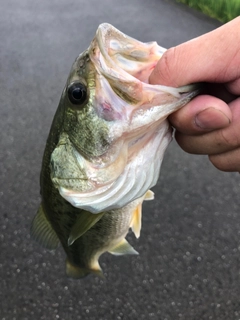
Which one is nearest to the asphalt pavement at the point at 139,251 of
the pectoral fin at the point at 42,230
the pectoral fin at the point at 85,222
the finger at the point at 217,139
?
the pectoral fin at the point at 42,230

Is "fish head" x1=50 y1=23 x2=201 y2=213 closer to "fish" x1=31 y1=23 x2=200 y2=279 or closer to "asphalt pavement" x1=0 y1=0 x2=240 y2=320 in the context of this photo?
"fish" x1=31 y1=23 x2=200 y2=279

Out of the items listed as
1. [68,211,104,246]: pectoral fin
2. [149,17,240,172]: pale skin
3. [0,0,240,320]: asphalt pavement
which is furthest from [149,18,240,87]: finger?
Answer: [0,0,240,320]: asphalt pavement

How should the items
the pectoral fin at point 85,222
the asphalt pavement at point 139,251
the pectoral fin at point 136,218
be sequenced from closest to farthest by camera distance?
the pectoral fin at point 85,222
the pectoral fin at point 136,218
the asphalt pavement at point 139,251

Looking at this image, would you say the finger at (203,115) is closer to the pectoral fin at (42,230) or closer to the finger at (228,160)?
the finger at (228,160)

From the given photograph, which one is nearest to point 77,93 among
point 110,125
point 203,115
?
point 110,125

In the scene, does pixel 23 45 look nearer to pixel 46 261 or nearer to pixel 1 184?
pixel 1 184

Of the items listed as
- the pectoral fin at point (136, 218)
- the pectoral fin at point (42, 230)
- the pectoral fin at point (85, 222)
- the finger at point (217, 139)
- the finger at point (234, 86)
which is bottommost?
the pectoral fin at point (42, 230)

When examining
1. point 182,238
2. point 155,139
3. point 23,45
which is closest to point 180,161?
point 182,238
